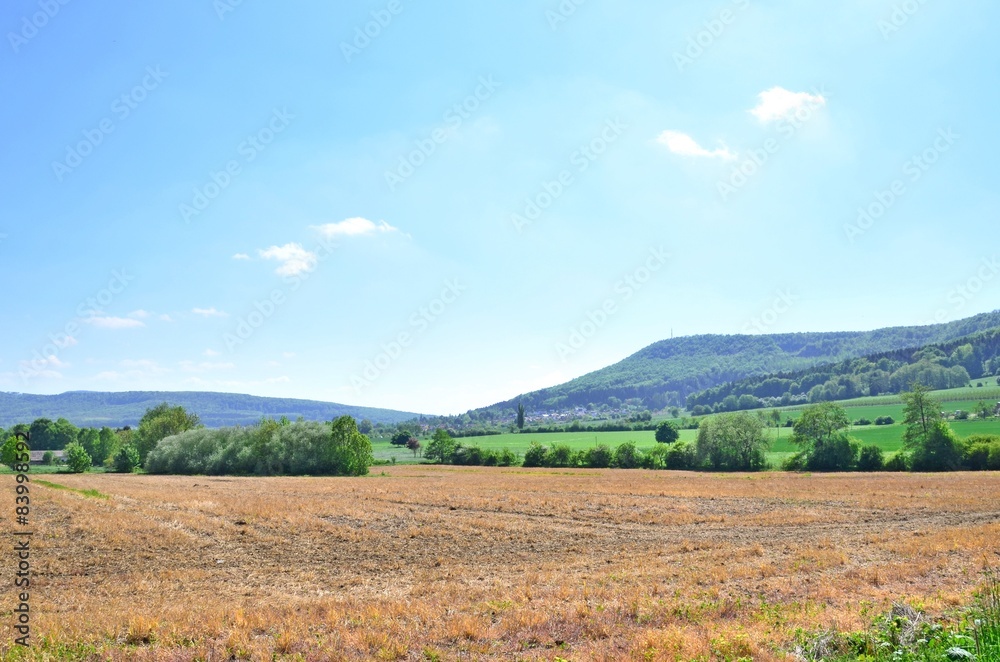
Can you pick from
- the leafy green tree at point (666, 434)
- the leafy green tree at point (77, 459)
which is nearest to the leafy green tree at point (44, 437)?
the leafy green tree at point (77, 459)

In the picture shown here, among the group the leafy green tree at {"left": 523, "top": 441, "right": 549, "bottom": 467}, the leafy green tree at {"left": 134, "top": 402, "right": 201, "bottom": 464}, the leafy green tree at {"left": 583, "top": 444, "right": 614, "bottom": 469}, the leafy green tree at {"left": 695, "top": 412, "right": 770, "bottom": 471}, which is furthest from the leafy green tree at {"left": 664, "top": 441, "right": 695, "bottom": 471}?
the leafy green tree at {"left": 134, "top": 402, "right": 201, "bottom": 464}

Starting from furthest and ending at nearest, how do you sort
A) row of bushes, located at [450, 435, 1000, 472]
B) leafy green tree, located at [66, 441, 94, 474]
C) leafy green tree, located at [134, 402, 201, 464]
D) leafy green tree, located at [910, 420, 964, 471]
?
leafy green tree, located at [134, 402, 201, 464], leafy green tree, located at [66, 441, 94, 474], row of bushes, located at [450, 435, 1000, 472], leafy green tree, located at [910, 420, 964, 471]

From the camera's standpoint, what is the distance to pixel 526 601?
13414 millimetres

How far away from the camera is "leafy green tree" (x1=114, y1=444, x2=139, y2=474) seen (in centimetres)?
9562

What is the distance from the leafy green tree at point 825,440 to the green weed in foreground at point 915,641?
78.2 meters

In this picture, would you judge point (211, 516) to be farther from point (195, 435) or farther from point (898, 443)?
point (898, 443)

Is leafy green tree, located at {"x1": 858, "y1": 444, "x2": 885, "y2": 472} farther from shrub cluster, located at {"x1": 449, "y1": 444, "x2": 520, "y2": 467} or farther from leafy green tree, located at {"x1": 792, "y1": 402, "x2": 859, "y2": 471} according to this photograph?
shrub cluster, located at {"x1": 449, "y1": 444, "x2": 520, "y2": 467}

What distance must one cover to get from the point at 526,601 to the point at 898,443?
10755cm

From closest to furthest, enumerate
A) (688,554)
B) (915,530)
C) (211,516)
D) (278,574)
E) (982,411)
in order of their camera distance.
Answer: (278,574) < (688,554) < (915,530) < (211,516) < (982,411)

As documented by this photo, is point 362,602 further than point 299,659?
Yes

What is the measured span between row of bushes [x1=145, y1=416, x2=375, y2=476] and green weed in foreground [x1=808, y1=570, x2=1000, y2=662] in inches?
3221

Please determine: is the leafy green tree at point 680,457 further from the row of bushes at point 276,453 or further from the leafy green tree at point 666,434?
the row of bushes at point 276,453

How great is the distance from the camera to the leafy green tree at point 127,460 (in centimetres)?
9562

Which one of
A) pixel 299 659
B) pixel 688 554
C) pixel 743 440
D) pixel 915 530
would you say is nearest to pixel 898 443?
pixel 743 440
